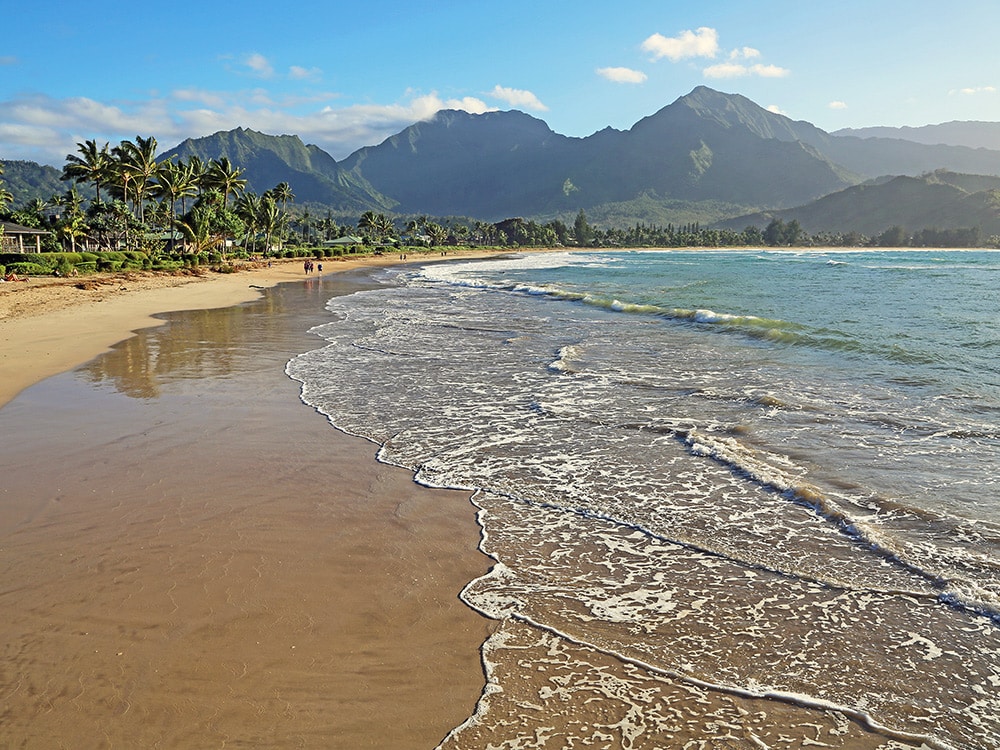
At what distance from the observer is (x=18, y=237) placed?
53719mm

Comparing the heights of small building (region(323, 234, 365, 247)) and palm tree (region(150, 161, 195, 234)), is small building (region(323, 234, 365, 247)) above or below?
below

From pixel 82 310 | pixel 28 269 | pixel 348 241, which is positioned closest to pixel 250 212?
pixel 348 241

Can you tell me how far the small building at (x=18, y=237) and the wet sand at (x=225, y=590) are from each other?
5304 cm

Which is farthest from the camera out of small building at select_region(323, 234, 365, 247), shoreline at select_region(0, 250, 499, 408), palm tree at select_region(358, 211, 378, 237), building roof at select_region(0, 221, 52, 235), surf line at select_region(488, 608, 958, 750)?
palm tree at select_region(358, 211, 378, 237)

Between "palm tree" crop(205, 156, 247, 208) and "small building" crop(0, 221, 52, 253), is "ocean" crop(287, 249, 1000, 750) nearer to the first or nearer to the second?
"small building" crop(0, 221, 52, 253)

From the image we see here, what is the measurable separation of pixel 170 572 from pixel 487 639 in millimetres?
2632

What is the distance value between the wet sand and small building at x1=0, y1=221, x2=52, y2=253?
53043mm

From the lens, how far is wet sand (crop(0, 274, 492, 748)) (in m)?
3.61

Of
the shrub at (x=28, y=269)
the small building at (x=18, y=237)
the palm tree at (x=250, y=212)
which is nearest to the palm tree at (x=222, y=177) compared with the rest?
the palm tree at (x=250, y=212)

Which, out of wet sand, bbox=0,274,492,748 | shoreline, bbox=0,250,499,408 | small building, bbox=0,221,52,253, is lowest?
wet sand, bbox=0,274,492,748

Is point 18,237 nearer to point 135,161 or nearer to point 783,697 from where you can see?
point 135,161

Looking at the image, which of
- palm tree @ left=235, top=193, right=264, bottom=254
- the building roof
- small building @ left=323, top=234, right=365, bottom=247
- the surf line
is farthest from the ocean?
small building @ left=323, top=234, right=365, bottom=247

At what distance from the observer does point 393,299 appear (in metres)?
34.5

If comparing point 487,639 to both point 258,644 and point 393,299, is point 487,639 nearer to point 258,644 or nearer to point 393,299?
point 258,644
